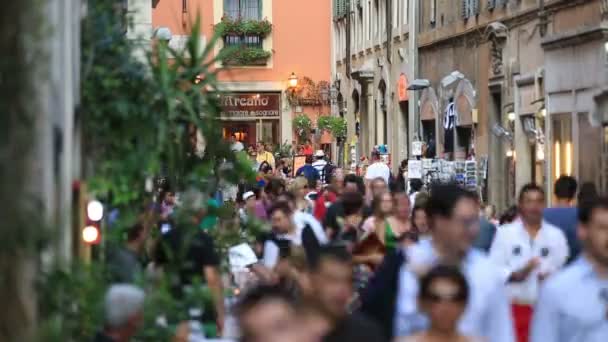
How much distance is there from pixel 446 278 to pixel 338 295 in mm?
607

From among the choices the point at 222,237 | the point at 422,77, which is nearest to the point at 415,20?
the point at 422,77

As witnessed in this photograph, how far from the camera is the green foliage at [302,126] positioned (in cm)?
5603

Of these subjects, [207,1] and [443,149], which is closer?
[443,149]

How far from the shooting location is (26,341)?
23.2 ft

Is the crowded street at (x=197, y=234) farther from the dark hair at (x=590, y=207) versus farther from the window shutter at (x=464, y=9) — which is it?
the window shutter at (x=464, y=9)

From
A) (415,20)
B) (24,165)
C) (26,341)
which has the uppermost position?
(415,20)

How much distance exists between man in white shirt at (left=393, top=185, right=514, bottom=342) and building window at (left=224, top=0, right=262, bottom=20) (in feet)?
164

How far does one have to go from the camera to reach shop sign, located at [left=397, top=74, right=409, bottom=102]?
44.3 metres

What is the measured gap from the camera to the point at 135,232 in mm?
11219

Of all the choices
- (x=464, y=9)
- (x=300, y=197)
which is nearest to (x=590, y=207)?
(x=300, y=197)

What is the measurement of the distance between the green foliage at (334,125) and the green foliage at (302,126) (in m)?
2.75

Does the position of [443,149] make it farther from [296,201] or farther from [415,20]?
[296,201]

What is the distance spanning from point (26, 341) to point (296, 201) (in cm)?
1073

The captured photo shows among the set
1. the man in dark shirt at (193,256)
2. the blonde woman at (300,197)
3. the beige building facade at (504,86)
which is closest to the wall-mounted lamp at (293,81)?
the beige building facade at (504,86)
